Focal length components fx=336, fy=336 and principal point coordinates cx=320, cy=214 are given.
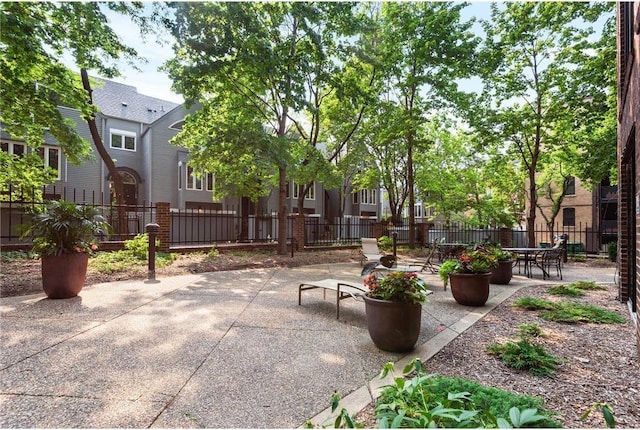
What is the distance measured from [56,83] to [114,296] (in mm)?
5750

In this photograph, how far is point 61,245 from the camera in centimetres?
559

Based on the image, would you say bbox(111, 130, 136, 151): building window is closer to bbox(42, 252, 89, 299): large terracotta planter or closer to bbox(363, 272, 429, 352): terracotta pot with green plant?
bbox(42, 252, 89, 299): large terracotta planter

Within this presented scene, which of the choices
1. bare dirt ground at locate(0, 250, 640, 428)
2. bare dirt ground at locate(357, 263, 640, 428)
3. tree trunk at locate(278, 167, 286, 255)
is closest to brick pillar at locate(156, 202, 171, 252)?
tree trunk at locate(278, 167, 286, 255)

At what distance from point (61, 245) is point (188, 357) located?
148 inches

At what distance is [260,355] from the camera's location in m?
3.55

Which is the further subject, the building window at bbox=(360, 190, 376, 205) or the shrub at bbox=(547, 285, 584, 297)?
the building window at bbox=(360, 190, 376, 205)

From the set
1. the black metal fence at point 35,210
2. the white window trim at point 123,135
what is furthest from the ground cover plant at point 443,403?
the white window trim at point 123,135

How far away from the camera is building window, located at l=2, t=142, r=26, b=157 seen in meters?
17.1

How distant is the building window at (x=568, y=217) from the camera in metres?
27.8

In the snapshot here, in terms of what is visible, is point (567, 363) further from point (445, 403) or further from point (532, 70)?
point (532, 70)

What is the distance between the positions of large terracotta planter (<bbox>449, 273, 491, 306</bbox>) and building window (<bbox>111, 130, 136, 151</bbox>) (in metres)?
22.2

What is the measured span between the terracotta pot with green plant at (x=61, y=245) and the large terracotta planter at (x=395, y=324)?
16.5 feet

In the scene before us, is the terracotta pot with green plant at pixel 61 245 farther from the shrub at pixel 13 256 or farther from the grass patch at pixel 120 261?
the shrub at pixel 13 256

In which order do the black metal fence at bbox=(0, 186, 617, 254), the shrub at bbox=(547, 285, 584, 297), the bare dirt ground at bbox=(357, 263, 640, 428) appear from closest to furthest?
the bare dirt ground at bbox=(357, 263, 640, 428)
the shrub at bbox=(547, 285, 584, 297)
the black metal fence at bbox=(0, 186, 617, 254)
